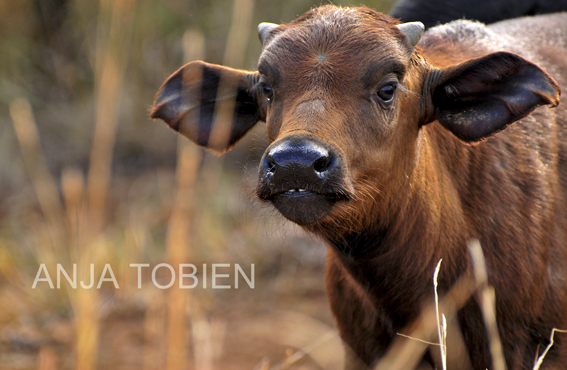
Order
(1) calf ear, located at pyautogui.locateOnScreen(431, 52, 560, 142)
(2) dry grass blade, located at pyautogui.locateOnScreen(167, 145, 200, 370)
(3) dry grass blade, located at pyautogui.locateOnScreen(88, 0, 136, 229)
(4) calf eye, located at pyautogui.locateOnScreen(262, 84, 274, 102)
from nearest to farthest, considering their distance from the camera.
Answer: (2) dry grass blade, located at pyautogui.locateOnScreen(167, 145, 200, 370), (3) dry grass blade, located at pyautogui.locateOnScreen(88, 0, 136, 229), (1) calf ear, located at pyautogui.locateOnScreen(431, 52, 560, 142), (4) calf eye, located at pyautogui.locateOnScreen(262, 84, 274, 102)

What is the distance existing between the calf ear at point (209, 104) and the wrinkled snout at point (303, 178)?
→ 1.04 meters

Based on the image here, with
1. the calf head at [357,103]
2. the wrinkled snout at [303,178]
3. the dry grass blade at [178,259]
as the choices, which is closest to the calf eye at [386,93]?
the calf head at [357,103]

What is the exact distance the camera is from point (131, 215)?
24.6 ft

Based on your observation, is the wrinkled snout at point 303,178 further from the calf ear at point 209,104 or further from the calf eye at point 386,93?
the calf ear at point 209,104

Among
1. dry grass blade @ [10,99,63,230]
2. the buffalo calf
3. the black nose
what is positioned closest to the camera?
the black nose

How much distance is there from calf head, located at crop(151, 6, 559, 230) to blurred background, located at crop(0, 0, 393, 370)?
0.38 meters

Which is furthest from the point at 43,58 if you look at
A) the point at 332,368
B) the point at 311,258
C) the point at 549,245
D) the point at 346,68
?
the point at 549,245

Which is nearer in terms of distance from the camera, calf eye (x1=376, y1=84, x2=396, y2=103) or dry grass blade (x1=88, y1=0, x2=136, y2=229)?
dry grass blade (x1=88, y1=0, x2=136, y2=229)

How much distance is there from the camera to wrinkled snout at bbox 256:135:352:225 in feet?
8.64

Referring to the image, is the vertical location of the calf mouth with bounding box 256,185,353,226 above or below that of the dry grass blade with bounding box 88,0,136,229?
below

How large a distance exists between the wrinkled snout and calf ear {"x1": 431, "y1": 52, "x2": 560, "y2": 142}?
35.3 inches

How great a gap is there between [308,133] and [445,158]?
1.16 meters

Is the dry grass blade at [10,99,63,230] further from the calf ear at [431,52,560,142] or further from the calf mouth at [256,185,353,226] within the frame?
the calf ear at [431,52,560,142]

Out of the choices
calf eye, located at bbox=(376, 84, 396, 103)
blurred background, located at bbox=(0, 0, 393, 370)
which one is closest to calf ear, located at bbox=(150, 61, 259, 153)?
blurred background, located at bbox=(0, 0, 393, 370)
